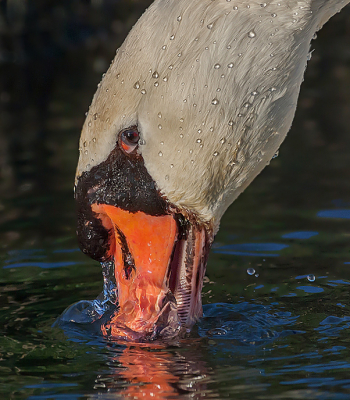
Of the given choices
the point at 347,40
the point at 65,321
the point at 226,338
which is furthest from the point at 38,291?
the point at 347,40

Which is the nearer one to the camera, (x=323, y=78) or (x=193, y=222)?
(x=193, y=222)

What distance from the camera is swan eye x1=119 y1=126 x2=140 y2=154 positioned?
444cm

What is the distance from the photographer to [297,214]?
24.9 feet

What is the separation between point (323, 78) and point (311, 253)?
9571mm

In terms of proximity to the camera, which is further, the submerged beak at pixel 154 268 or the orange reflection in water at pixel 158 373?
the submerged beak at pixel 154 268

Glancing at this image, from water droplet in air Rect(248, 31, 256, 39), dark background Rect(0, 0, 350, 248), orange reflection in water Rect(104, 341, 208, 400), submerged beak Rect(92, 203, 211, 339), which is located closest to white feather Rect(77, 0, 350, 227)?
water droplet in air Rect(248, 31, 256, 39)

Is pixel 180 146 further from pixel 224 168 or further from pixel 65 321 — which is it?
pixel 65 321

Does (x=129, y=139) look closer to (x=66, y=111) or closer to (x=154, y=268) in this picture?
(x=154, y=268)

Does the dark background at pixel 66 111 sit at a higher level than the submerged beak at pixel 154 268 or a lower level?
higher

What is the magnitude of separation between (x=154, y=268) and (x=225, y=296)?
111 cm

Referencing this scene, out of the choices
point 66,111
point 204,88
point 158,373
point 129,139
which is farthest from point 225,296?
point 66,111

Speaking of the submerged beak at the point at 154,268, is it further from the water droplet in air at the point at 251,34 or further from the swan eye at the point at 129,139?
the water droplet in air at the point at 251,34

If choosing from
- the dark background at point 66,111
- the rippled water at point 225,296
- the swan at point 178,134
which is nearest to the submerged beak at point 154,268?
the swan at point 178,134

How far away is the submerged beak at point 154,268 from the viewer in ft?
15.1
